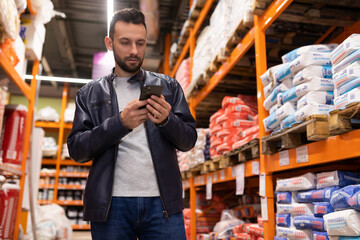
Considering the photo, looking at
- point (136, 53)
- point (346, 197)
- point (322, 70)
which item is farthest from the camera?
point (322, 70)

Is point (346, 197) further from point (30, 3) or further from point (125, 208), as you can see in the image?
point (30, 3)

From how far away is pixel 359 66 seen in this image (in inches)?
84.5

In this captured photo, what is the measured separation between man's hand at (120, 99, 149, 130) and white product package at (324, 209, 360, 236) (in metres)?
1.33

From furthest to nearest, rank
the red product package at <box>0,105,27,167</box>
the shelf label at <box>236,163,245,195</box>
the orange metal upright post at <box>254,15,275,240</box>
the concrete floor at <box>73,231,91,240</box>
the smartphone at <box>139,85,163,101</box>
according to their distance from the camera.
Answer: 1. the concrete floor at <box>73,231,91,240</box>
2. the red product package at <box>0,105,27,167</box>
3. the shelf label at <box>236,163,245,195</box>
4. the orange metal upright post at <box>254,15,275,240</box>
5. the smartphone at <box>139,85,163,101</box>

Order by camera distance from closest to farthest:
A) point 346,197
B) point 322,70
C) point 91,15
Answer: point 346,197 < point 322,70 < point 91,15

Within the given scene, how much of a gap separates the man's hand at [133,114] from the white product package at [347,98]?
1.27m

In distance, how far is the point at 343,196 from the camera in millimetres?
2135

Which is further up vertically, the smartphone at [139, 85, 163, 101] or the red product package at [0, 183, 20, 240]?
the smartphone at [139, 85, 163, 101]

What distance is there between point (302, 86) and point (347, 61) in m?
0.47

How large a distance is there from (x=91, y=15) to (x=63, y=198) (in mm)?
6074

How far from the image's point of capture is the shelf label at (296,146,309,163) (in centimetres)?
260

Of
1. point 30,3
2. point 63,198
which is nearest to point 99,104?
point 30,3

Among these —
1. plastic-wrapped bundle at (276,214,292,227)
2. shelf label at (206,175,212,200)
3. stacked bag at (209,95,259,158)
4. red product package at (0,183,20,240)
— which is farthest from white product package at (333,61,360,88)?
red product package at (0,183,20,240)

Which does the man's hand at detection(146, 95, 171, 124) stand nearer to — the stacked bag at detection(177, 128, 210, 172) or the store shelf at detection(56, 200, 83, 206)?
the stacked bag at detection(177, 128, 210, 172)
